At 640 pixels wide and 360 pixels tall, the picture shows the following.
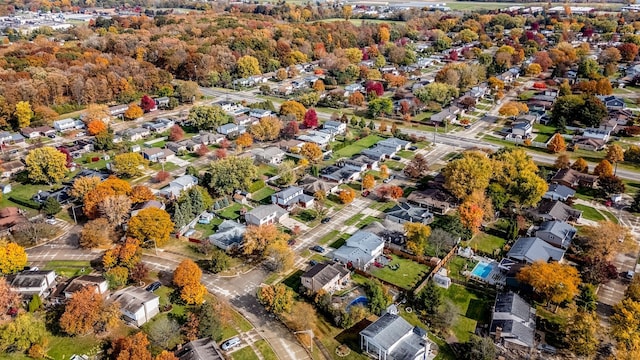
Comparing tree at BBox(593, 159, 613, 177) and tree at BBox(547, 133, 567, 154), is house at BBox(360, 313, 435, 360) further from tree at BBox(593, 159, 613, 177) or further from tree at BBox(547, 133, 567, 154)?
tree at BBox(547, 133, 567, 154)

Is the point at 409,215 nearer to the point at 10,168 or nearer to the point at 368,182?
the point at 368,182

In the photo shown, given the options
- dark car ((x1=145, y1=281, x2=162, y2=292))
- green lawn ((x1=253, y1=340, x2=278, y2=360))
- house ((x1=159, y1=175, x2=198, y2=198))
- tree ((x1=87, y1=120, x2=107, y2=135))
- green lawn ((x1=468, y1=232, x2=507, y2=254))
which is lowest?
green lawn ((x1=253, y1=340, x2=278, y2=360))

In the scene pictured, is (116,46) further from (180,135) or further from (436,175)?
(436,175)

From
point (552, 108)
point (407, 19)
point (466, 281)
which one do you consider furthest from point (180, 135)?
point (407, 19)

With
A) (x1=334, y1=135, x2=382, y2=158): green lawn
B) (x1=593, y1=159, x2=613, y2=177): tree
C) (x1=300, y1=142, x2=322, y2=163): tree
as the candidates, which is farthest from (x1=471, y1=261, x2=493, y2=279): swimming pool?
(x1=334, y1=135, x2=382, y2=158): green lawn

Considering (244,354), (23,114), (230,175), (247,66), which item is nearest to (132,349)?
(244,354)

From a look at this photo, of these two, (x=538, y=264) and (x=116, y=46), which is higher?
(x=116, y=46)

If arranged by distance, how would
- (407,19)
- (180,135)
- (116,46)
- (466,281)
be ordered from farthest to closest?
(407,19)
(116,46)
(180,135)
(466,281)

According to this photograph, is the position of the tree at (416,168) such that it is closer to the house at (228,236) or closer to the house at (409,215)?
the house at (409,215)
